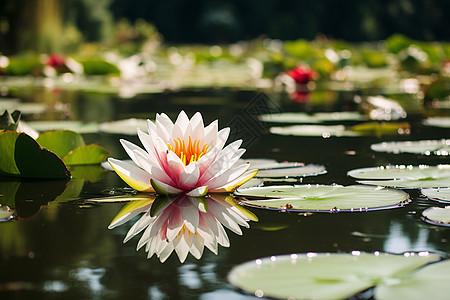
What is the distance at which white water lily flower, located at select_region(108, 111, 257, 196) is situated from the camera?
1506 mm

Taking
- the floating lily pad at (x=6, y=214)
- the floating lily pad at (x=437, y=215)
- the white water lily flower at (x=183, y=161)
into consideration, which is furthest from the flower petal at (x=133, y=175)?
the floating lily pad at (x=437, y=215)

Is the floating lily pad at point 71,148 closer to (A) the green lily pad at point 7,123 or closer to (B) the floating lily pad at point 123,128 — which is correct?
(A) the green lily pad at point 7,123

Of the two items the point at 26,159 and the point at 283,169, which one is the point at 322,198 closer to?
the point at 283,169

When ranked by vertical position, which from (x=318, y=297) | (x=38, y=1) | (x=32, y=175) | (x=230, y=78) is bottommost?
(x=318, y=297)

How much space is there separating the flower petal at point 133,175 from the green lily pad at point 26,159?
0.94 ft

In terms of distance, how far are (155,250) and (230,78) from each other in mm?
7028

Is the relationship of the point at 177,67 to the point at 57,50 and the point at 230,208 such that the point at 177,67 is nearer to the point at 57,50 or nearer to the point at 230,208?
the point at 57,50

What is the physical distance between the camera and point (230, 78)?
812 cm

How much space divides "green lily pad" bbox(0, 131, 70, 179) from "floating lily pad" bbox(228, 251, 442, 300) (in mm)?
866

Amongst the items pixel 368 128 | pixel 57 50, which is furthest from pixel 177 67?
pixel 368 128

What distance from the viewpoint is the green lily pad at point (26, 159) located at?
5.72ft

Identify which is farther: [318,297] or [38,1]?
[38,1]

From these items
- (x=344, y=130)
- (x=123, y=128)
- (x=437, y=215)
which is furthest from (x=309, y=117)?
(x=437, y=215)

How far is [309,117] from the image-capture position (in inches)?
136
